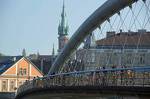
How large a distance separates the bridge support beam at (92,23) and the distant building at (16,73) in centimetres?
5312

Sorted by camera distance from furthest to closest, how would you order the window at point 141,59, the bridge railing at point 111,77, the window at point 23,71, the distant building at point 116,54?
the window at point 23,71 < the distant building at point 116,54 < the window at point 141,59 < the bridge railing at point 111,77

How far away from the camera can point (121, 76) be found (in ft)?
113

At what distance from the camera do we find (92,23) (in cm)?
5694

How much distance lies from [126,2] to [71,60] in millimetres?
20646

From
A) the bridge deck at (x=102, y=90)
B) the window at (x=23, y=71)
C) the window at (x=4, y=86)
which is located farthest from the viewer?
the window at (x=23, y=71)

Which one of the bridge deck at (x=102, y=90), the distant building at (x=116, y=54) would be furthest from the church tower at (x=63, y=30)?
the bridge deck at (x=102, y=90)

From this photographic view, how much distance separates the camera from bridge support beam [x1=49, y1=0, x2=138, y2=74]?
168ft

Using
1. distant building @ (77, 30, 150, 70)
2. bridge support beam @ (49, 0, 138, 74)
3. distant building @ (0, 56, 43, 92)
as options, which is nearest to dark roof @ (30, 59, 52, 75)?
distant building @ (0, 56, 43, 92)

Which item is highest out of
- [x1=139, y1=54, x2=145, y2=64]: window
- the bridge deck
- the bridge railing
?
[x1=139, y1=54, x2=145, y2=64]: window

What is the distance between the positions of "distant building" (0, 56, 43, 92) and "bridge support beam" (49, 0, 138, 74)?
5312 centimetres

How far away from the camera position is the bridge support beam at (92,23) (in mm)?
51312

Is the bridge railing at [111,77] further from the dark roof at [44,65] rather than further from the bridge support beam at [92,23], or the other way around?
the dark roof at [44,65]

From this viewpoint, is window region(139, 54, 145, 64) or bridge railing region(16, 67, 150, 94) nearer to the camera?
bridge railing region(16, 67, 150, 94)

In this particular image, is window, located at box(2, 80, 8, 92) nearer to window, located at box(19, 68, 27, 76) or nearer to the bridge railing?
window, located at box(19, 68, 27, 76)
